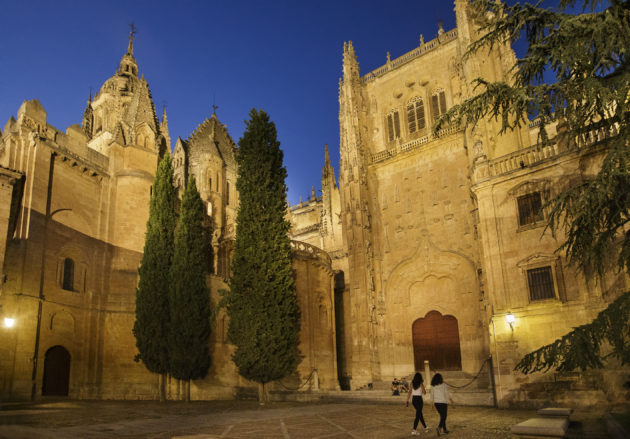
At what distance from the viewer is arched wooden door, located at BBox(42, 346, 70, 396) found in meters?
20.2

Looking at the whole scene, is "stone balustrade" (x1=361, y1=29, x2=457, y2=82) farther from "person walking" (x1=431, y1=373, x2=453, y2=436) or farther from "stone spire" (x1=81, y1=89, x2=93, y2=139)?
"person walking" (x1=431, y1=373, x2=453, y2=436)

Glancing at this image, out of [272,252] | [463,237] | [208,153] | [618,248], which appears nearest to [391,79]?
[463,237]

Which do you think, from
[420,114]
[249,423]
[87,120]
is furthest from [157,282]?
[87,120]

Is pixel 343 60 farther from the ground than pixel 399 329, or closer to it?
farther from the ground

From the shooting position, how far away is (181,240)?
2127 centimetres

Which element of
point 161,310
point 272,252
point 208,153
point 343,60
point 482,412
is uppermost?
point 343,60

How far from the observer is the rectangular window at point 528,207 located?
18.3 metres

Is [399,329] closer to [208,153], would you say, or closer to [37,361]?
[37,361]

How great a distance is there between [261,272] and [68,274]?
931cm

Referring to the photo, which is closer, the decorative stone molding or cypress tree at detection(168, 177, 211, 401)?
cypress tree at detection(168, 177, 211, 401)

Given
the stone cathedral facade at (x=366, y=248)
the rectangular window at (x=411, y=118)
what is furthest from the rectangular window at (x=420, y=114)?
the rectangular window at (x=411, y=118)

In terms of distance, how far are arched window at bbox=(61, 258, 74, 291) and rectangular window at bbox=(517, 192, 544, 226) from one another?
18859 millimetres

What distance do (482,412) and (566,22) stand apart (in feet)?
38.3

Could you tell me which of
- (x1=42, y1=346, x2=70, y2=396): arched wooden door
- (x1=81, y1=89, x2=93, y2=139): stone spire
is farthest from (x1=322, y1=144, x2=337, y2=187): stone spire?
(x1=42, y1=346, x2=70, y2=396): arched wooden door
